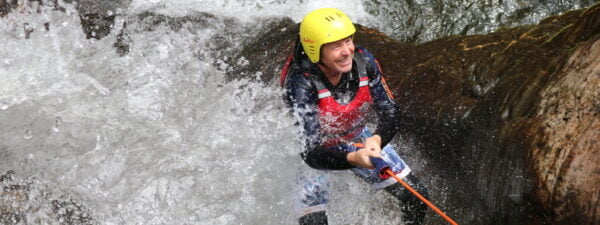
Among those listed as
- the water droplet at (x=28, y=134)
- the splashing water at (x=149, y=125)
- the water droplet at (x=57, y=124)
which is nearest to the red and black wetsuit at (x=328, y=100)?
the splashing water at (x=149, y=125)

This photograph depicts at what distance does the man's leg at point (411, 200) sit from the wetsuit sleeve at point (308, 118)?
686 millimetres

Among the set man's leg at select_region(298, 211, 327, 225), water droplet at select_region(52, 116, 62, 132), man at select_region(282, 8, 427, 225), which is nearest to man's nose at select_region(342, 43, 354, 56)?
man at select_region(282, 8, 427, 225)

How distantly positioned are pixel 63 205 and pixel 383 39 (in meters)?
3.57

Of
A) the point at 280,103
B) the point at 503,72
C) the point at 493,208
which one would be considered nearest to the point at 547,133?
the point at 493,208

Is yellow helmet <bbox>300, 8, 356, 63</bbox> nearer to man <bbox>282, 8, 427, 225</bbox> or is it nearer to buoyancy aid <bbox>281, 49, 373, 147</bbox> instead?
man <bbox>282, 8, 427, 225</bbox>

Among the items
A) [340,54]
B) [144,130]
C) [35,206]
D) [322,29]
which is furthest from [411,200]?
[35,206]

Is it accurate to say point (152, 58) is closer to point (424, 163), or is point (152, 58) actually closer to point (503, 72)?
point (424, 163)

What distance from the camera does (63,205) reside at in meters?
5.20

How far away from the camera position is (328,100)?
13.2ft

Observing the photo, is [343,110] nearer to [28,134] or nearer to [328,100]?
[328,100]

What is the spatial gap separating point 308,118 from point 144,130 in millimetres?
2711

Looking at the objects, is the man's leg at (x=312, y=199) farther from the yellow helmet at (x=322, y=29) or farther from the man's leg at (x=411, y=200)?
the yellow helmet at (x=322, y=29)

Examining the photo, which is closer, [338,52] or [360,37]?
[338,52]

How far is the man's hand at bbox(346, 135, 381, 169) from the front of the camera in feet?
11.4
